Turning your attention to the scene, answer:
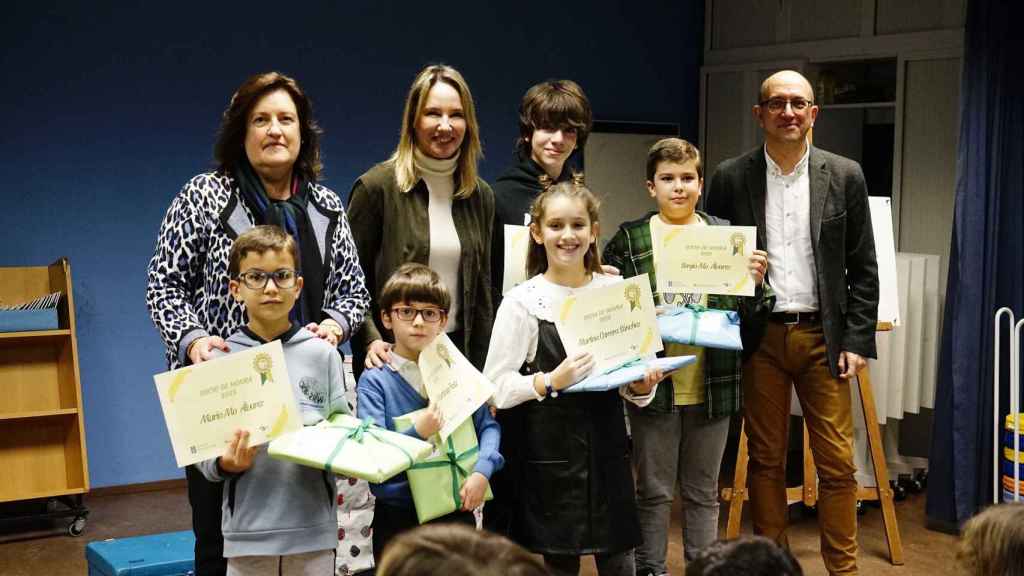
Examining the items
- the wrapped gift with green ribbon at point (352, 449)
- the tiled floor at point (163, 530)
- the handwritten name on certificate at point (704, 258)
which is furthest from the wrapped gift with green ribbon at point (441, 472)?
the tiled floor at point (163, 530)

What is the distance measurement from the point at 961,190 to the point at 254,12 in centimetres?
320

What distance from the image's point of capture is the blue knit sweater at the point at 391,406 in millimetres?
2652

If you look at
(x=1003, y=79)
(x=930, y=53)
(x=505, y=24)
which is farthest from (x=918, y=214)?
(x=505, y=24)

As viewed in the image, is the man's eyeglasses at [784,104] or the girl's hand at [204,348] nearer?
the girl's hand at [204,348]

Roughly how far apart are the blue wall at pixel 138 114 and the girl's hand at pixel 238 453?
120 inches

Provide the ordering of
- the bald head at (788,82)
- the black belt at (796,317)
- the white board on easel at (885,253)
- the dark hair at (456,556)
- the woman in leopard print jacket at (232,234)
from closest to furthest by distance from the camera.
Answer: the dark hair at (456,556) → the woman in leopard print jacket at (232,234) → the bald head at (788,82) → the black belt at (796,317) → the white board on easel at (885,253)

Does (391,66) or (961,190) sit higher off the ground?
(391,66)

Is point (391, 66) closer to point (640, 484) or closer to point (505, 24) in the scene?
point (505, 24)

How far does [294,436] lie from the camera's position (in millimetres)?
2402

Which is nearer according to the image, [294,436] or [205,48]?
[294,436]

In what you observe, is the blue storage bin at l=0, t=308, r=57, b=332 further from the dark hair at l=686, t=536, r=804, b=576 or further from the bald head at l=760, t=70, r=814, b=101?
the dark hair at l=686, t=536, r=804, b=576

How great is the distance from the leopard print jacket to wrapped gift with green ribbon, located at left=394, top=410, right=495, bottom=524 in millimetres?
336

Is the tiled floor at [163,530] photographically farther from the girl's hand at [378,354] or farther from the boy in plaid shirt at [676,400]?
the girl's hand at [378,354]

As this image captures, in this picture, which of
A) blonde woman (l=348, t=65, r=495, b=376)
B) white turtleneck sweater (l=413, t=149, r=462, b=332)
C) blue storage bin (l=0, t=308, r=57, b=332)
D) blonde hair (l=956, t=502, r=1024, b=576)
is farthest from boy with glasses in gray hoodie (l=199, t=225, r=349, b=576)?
blue storage bin (l=0, t=308, r=57, b=332)
